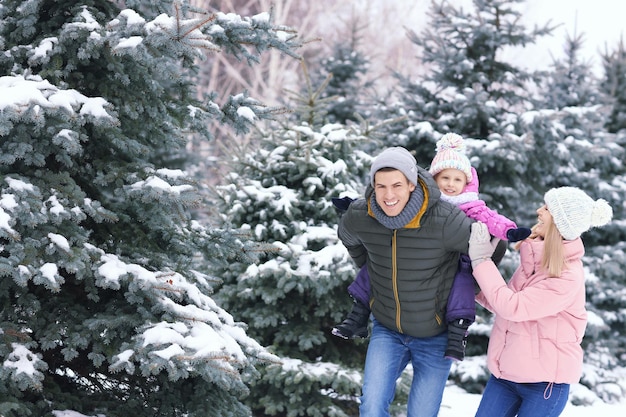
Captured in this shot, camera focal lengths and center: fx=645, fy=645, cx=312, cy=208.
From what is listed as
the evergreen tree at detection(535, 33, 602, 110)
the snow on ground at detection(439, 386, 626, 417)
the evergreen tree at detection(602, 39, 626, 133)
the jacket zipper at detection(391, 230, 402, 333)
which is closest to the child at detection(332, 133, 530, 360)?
the jacket zipper at detection(391, 230, 402, 333)

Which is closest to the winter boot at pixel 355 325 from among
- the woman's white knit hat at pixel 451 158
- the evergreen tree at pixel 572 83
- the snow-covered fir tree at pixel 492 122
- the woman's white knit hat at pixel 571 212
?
the woman's white knit hat at pixel 451 158

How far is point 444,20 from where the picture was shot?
8750mm

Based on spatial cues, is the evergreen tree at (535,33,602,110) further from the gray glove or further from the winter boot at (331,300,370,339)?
the gray glove

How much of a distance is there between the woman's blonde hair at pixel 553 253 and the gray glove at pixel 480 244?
9.8 inches

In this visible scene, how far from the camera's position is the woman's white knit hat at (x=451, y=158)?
3.45m

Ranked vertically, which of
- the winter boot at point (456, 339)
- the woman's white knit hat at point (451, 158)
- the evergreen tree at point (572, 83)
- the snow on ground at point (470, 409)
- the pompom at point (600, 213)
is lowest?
the snow on ground at point (470, 409)

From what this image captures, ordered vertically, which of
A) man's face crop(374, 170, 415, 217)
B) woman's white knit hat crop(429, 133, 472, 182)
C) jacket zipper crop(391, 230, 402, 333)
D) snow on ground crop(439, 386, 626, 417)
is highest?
woman's white knit hat crop(429, 133, 472, 182)

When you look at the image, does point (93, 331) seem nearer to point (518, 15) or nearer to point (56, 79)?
point (56, 79)

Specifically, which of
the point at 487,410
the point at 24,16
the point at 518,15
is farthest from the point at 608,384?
the point at 24,16

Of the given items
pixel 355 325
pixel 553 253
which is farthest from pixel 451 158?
pixel 355 325

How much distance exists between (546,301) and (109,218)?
2.25 m

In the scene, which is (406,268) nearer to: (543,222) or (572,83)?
(543,222)

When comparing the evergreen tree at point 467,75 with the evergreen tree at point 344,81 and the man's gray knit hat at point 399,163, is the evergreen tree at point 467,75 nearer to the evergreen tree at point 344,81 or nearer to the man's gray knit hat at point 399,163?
the evergreen tree at point 344,81

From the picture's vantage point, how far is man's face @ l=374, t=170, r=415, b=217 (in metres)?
3.17
